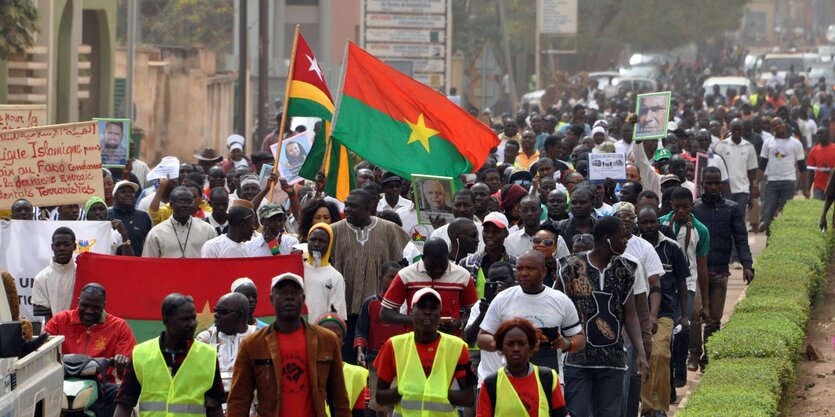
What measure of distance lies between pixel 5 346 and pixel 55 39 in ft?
72.7

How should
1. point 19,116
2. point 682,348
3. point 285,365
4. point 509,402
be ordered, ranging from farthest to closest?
point 19,116
point 682,348
point 509,402
point 285,365

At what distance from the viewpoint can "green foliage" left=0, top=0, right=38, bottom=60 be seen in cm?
2357

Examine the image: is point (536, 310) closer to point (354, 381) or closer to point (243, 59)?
point (354, 381)

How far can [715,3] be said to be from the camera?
63125mm

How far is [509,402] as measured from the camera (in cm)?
→ 745

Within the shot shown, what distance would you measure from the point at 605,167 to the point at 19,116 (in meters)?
4.69

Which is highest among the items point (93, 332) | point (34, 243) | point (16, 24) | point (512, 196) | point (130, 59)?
point (16, 24)

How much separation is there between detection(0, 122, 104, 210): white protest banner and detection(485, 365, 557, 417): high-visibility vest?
18.5ft

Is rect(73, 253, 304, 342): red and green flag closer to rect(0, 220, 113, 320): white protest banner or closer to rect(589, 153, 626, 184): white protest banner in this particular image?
rect(0, 220, 113, 320): white protest banner

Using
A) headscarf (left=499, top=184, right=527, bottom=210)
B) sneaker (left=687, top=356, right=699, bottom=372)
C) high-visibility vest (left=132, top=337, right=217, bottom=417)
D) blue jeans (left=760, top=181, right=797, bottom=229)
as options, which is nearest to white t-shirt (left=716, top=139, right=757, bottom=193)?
blue jeans (left=760, top=181, right=797, bottom=229)

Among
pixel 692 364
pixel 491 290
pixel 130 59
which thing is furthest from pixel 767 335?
pixel 130 59

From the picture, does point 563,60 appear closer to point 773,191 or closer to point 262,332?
point 773,191

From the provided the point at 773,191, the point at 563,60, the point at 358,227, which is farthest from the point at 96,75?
the point at 563,60

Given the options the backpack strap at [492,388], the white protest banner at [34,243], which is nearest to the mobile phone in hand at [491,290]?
the backpack strap at [492,388]
